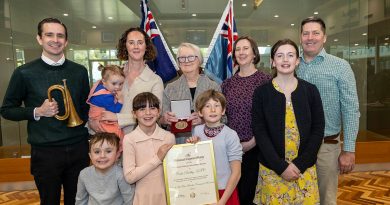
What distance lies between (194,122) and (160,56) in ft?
4.29

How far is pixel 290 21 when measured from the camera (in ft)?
18.2

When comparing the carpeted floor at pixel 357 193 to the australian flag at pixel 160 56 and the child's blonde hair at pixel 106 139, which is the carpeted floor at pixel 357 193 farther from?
the child's blonde hair at pixel 106 139

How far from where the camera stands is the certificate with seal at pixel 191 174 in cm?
207

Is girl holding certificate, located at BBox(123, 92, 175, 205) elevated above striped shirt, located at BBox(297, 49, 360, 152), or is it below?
below

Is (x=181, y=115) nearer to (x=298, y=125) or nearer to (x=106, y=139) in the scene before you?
(x=106, y=139)

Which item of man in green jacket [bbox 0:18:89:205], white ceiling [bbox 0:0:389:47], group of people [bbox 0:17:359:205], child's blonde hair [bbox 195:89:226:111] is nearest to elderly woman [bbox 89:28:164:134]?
group of people [bbox 0:17:359:205]

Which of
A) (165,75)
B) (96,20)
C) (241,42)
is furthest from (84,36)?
(241,42)

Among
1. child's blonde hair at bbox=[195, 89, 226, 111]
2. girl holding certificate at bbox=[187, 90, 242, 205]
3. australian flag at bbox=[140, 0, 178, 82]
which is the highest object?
australian flag at bbox=[140, 0, 178, 82]

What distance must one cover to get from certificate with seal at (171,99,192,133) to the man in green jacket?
2.37ft

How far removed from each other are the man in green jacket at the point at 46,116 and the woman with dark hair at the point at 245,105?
45.1 inches

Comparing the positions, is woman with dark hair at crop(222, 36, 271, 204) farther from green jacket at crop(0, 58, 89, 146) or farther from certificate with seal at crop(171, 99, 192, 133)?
green jacket at crop(0, 58, 89, 146)

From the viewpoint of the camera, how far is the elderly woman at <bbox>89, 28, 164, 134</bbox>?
7.98 feet

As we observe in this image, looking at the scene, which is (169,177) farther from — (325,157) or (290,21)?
(290,21)

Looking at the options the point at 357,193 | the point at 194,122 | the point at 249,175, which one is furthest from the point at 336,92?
the point at 357,193
